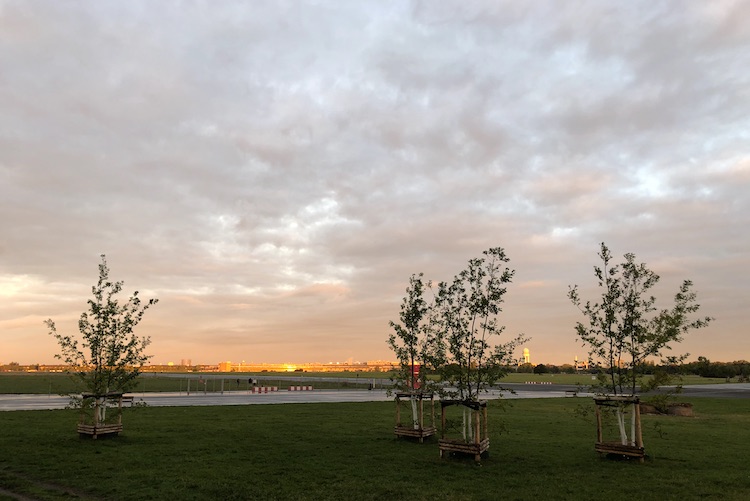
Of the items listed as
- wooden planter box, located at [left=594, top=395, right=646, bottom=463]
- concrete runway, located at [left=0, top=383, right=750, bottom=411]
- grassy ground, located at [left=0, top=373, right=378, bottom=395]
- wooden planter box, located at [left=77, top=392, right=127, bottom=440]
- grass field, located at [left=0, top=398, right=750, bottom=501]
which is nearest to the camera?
grass field, located at [left=0, top=398, right=750, bottom=501]

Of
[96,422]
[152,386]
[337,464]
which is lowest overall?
[152,386]

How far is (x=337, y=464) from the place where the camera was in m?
18.6

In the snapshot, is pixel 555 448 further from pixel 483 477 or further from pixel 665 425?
pixel 665 425

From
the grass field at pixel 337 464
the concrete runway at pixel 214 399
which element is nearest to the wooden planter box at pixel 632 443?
the grass field at pixel 337 464

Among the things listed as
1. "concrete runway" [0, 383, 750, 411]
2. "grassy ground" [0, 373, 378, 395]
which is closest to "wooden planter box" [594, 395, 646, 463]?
"concrete runway" [0, 383, 750, 411]

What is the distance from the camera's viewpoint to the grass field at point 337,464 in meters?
14.7

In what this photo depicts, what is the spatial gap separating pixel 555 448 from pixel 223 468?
44.9 ft

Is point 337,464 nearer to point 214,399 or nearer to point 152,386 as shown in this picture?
point 214,399

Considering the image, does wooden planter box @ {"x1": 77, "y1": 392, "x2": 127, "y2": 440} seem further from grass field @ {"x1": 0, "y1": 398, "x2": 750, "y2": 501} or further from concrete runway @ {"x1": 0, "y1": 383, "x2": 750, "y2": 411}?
concrete runway @ {"x1": 0, "y1": 383, "x2": 750, "y2": 411}

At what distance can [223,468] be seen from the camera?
17578 mm

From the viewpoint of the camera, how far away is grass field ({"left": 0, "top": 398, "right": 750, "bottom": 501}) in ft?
48.2

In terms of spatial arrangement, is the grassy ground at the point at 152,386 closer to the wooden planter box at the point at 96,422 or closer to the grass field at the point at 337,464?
the wooden planter box at the point at 96,422

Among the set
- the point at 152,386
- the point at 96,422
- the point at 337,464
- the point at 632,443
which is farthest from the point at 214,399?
the point at 632,443

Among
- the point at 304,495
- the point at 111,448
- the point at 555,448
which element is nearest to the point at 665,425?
the point at 555,448
